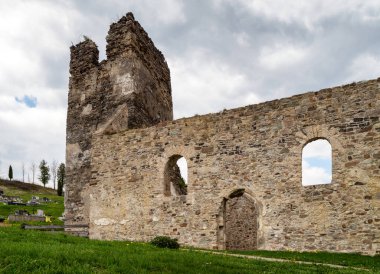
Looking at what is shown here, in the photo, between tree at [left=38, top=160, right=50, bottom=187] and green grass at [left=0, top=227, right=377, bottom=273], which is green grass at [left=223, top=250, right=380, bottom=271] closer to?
green grass at [left=0, top=227, right=377, bottom=273]

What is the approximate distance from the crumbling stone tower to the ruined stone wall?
2126mm

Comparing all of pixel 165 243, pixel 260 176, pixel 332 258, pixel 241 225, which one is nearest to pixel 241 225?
pixel 241 225

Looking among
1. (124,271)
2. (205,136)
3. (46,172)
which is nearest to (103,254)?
(124,271)

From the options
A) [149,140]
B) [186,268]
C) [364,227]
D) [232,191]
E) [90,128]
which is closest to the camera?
[186,268]

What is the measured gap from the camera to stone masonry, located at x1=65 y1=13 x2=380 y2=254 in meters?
12.3

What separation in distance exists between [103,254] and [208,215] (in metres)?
6.59

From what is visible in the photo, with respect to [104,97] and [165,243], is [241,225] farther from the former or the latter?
[165,243]

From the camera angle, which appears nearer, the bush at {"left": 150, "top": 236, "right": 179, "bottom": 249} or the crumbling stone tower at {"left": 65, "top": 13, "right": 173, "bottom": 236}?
the bush at {"left": 150, "top": 236, "right": 179, "bottom": 249}

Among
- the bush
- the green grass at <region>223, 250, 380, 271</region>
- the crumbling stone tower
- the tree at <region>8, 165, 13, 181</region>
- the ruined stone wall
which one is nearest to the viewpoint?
the green grass at <region>223, 250, 380, 271</region>

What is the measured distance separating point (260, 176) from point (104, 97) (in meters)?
10.0

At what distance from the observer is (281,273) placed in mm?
8086

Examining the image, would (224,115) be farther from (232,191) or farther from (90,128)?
(90,128)

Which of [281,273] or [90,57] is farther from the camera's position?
→ [90,57]

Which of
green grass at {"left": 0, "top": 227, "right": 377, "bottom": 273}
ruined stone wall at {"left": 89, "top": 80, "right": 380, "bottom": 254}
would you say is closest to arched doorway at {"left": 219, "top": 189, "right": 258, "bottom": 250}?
ruined stone wall at {"left": 89, "top": 80, "right": 380, "bottom": 254}
